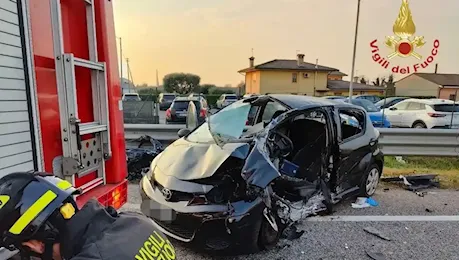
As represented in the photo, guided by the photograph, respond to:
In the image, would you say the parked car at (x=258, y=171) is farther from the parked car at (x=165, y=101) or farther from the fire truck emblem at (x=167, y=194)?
the parked car at (x=165, y=101)

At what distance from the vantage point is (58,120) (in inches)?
78.1

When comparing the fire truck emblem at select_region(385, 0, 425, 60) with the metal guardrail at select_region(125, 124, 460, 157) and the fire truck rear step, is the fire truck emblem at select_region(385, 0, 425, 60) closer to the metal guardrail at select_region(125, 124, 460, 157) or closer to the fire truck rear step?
the metal guardrail at select_region(125, 124, 460, 157)

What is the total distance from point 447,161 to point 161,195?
6.44 metres

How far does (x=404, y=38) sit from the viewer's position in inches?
446

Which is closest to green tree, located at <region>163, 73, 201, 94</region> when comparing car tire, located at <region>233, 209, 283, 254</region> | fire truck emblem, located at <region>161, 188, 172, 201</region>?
fire truck emblem, located at <region>161, 188, 172, 201</region>

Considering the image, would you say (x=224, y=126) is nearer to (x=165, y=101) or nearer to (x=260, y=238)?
(x=260, y=238)

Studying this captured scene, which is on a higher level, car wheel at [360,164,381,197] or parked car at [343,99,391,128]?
parked car at [343,99,391,128]

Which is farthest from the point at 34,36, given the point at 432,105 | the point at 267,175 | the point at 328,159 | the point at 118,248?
the point at 432,105

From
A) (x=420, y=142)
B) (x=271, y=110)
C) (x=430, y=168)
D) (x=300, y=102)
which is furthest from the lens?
(x=430, y=168)

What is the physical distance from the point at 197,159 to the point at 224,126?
743 millimetres

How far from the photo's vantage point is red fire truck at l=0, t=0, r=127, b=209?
1716 millimetres

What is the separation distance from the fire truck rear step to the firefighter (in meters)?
0.74

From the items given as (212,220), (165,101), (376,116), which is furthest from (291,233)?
(165,101)

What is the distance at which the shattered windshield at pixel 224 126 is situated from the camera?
387cm
